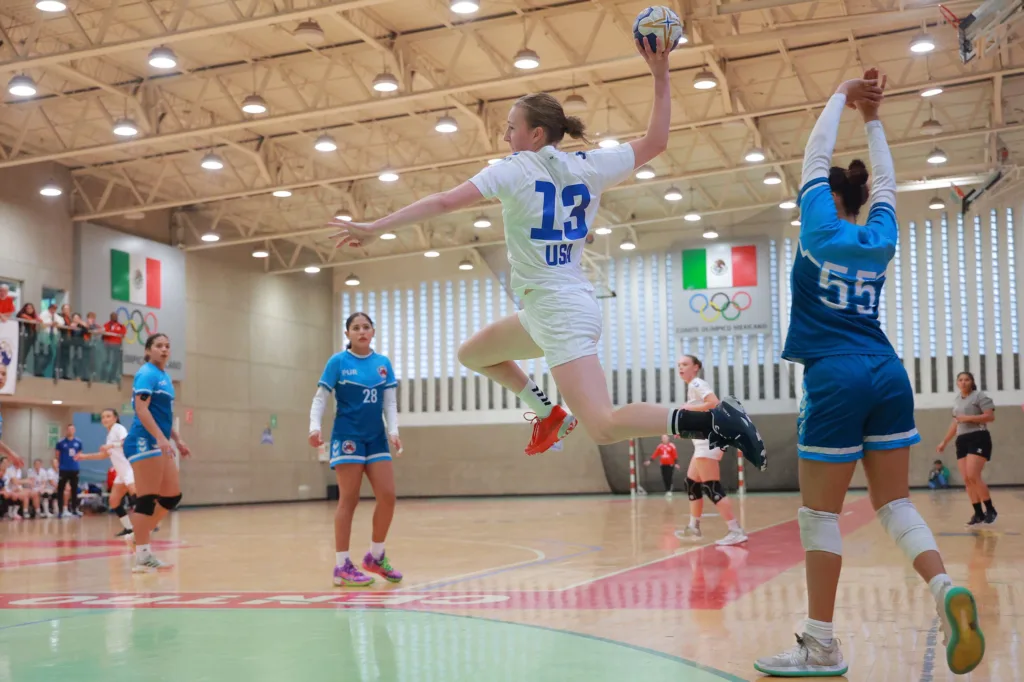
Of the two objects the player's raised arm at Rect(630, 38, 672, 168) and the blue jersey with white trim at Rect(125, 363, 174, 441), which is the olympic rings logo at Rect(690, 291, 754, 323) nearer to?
the blue jersey with white trim at Rect(125, 363, 174, 441)

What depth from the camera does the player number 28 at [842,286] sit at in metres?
4.48

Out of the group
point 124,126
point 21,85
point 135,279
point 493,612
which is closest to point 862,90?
point 493,612

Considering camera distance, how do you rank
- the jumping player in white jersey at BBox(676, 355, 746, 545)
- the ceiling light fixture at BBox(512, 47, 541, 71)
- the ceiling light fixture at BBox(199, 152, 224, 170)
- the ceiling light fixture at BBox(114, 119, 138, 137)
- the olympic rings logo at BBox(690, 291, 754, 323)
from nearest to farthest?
1. the jumping player in white jersey at BBox(676, 355, 746, 545)
2. the ceiling light fixture at BBox(512, 47, 541, 71)
3. the ceiling light fixture at BBox(114, 119, 138, 137)
4. the ceiling light fixture at BBox(199, 152, 224, 170)
5. the olympic rings logo at BBox(690, 291, 754, 323)

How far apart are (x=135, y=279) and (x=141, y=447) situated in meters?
19.3

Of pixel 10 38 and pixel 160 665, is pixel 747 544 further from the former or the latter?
pixel 10 38

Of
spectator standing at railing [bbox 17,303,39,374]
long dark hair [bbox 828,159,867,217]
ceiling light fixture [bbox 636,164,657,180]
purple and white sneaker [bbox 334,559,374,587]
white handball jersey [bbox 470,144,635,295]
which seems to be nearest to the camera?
white handball jersey [bbox 470,144,635,295]

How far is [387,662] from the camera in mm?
4949

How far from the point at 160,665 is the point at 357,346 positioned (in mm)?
4368

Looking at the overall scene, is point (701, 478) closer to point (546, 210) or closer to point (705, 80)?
point (546, 210)

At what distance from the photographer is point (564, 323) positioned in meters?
4.59

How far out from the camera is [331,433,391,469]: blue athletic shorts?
8.74 metres

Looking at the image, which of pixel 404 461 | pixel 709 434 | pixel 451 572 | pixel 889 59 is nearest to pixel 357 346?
pixel 451 572

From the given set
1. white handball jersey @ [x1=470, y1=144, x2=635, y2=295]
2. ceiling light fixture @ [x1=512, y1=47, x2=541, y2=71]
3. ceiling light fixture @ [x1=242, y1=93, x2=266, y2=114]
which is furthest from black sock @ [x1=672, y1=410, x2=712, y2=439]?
ceiling light fixture @ [x1=242, y1=93, x2=266, y2=114]

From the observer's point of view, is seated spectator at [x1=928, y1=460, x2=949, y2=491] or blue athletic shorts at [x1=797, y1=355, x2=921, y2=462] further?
seated spectator at [x1=928, y1=460, x2=949, y2=491]
